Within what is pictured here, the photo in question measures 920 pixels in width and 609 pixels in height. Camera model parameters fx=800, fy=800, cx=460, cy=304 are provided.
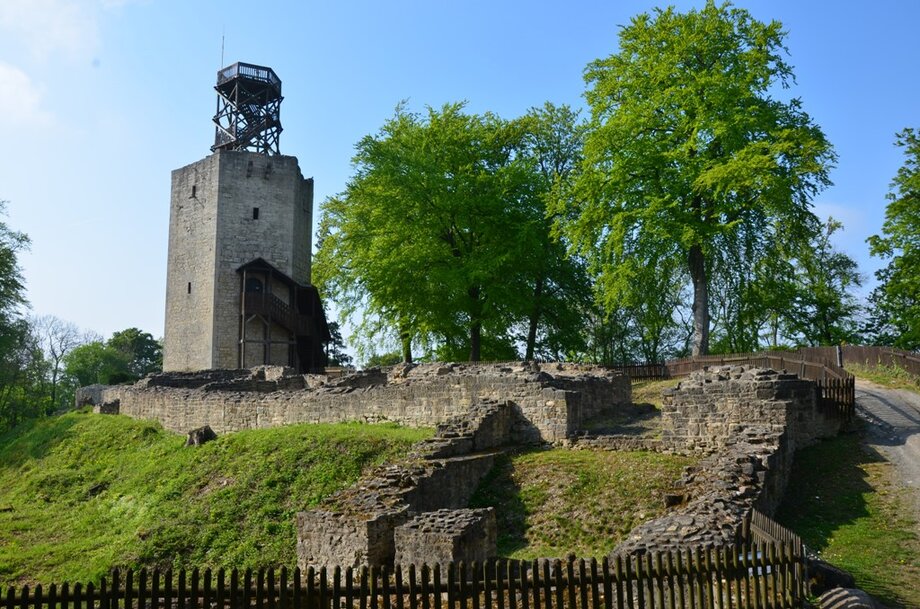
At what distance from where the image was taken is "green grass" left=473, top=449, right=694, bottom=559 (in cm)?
1220

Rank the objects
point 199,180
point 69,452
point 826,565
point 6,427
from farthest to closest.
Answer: point 6,427 < point 199,180 < point 69,452 < point 826,565

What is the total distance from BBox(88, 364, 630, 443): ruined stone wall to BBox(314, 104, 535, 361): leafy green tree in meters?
6.96

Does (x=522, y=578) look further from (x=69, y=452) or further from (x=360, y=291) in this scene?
(x=360, y=291)

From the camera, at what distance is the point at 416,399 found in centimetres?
1948

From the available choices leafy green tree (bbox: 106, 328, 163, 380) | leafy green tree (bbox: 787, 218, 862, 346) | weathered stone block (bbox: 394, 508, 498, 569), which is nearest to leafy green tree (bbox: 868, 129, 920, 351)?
leafy green tree (bbox: 787, 218, 862, 346)

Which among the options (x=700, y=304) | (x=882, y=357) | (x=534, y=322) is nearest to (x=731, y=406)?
(x=700, y=304)

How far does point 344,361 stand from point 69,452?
41072 millimetres

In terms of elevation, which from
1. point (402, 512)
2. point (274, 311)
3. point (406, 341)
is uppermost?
point (274, 311)

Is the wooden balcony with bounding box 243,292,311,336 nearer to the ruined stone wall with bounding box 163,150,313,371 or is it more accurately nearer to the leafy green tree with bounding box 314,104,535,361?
the ruined stone wall with bounding box 163,150,313,371

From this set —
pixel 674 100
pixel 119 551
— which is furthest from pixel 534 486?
pixel 674 100

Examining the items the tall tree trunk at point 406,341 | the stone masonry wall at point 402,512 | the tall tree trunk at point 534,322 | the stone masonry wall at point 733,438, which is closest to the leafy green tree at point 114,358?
the tall tree trunk at point 406,341

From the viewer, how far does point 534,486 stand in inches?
Answer: 564

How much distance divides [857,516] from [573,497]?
438 cm

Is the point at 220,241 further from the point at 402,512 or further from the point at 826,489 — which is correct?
the point at 826,489
